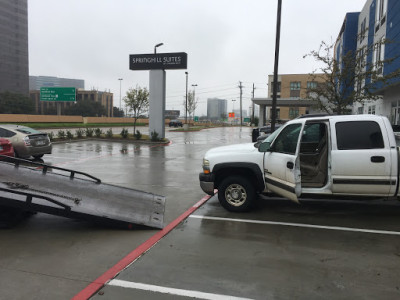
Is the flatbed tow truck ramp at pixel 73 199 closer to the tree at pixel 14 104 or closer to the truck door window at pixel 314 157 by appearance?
the truck door window at pixel 314 157

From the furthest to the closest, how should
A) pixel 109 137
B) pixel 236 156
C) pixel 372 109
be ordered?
pixel 372 109
pixel 109 137
pixel 236 156

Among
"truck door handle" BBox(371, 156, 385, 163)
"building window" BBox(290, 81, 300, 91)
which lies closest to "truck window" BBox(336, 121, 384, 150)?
"truck door handle" BBox(371, 156, 385, 163)

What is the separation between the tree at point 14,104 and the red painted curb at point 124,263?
285ft

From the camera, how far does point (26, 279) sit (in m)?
3.72

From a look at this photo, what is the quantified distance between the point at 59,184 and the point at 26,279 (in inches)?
111

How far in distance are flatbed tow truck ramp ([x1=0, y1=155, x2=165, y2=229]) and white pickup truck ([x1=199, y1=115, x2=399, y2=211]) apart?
54.1 inches

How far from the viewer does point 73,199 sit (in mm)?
5605

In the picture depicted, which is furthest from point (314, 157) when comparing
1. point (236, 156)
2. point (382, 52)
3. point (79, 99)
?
point (79, 99)

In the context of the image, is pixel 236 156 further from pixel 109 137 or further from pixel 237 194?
pixel 109 137

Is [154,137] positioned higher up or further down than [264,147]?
further down

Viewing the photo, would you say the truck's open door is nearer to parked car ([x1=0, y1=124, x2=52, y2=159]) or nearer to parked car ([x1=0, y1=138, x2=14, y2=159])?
parked car ([x1=0, y1=138, x2=14, y2=159])

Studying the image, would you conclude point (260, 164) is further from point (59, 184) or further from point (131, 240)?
point (59, 184)

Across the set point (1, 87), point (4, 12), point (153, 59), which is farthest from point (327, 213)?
point (4, 12)

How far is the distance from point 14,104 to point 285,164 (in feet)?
293
